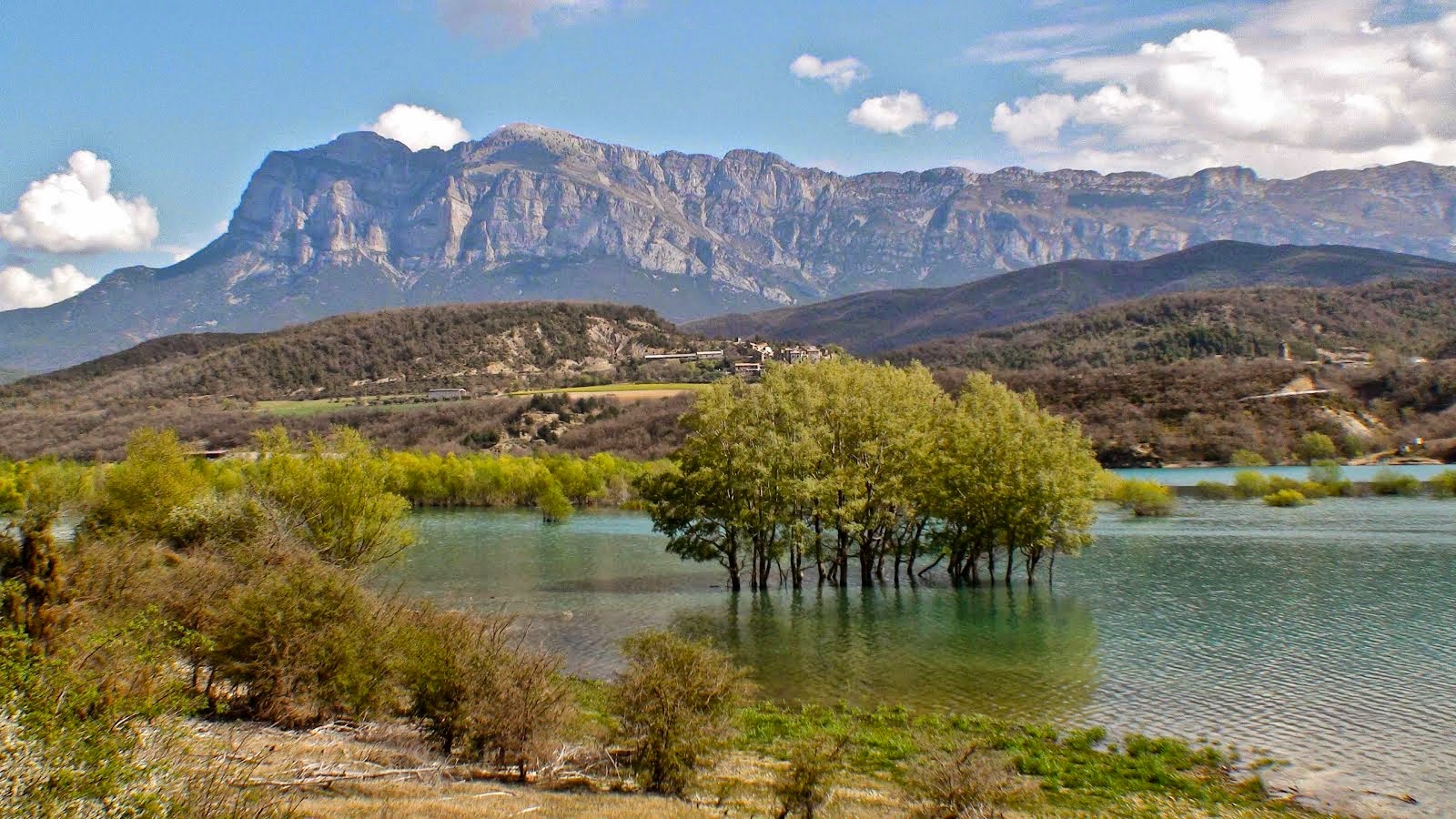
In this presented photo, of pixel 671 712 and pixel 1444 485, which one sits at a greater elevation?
pixel 671 712

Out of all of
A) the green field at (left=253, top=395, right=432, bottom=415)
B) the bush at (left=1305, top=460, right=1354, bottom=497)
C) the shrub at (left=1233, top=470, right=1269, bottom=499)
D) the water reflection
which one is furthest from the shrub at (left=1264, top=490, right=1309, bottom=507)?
the green field at (left=253, top=395, right=432, bottom=415)

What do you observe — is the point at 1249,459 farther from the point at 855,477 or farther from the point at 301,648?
the point at 301,648

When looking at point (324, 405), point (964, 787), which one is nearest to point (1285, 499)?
point (964, 787)

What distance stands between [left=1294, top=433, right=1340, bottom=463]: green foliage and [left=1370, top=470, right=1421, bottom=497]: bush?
22.4 meters

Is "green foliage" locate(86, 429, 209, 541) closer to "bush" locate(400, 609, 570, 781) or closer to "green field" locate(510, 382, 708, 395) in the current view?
"bush" locate(400, 609, 570, 781)

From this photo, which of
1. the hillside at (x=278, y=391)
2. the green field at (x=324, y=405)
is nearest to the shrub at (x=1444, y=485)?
the hillside at (x=278, y=391)

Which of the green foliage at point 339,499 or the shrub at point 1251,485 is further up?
the green foliage at point 339,499

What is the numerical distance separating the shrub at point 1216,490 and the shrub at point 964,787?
89.9 meters

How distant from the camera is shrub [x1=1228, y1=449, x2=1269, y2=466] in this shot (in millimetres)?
122750

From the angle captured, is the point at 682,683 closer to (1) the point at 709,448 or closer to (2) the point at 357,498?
(1) the point at 709,448

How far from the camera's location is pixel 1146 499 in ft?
273

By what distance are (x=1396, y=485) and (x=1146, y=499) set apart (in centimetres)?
2887

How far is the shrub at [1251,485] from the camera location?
9356cm

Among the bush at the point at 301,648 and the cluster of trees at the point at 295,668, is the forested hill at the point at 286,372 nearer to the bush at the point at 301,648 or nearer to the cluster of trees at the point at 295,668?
the cluster of trees at the point at 295,668
